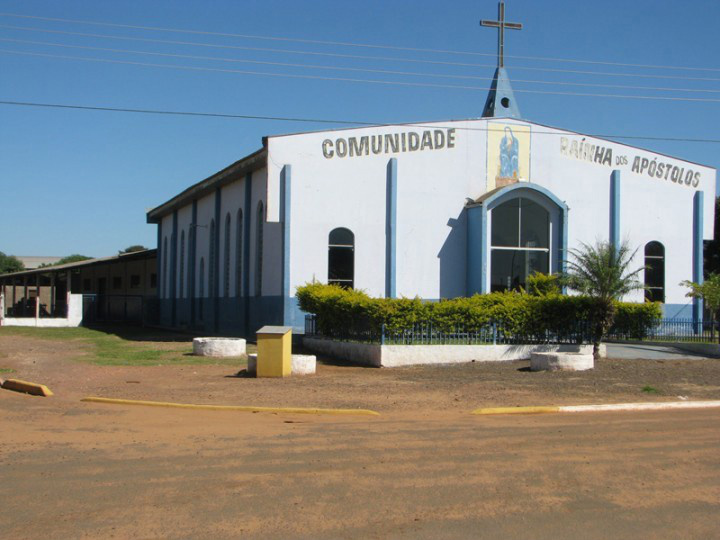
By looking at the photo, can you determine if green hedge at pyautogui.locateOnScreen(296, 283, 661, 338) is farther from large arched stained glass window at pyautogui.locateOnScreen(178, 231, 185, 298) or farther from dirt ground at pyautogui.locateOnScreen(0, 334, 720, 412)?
large arched stained glass window at pyautogui.locateOnScreen(178, 231, 185, 298)

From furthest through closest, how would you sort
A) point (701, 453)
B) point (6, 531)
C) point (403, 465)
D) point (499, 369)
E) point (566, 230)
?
point (566, 230)
point (499, 369)
point (701, 453)
point (403, 465)
point (6, 531)

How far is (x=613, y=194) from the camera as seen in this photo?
29516 millimetres

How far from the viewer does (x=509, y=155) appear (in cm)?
2858

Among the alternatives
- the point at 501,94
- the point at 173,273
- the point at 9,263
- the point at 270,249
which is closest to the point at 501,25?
the point at 501,94

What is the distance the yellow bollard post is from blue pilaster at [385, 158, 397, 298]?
9.93 m

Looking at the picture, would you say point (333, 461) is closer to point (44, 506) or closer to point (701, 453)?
point (44, 506)

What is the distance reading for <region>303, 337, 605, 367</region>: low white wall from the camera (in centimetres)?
1953

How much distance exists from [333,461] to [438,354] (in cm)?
1166

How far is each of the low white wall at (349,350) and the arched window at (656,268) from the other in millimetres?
13884

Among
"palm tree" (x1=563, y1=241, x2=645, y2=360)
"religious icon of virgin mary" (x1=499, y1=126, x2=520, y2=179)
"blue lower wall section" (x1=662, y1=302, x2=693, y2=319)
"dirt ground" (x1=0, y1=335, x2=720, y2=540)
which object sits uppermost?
"religious icon of virgin mary" (x1=499, y1=126, x2=520, y2=179)

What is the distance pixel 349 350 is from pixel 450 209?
8.67 metres

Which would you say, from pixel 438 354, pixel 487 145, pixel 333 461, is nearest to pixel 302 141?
pixel 487 145

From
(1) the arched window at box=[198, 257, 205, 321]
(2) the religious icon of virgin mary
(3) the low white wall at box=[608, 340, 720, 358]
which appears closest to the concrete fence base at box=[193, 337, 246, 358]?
(3) the low white wall at box=[608, 340, 720, 358]

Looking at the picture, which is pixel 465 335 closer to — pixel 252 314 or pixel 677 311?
pixel 252 314
